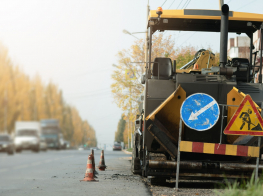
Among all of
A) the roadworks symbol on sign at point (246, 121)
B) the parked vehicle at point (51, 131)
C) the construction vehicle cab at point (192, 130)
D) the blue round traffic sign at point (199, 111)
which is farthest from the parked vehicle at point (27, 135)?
the roadworks symbol on sign at point (246, 121)

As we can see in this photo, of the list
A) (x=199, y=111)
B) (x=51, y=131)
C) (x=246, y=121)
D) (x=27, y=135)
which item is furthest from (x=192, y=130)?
(x=51, y=131)

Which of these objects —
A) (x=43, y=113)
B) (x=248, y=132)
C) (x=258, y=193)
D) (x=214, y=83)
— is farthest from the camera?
(x=43, y=113)

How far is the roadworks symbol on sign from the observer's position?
789 centimetres

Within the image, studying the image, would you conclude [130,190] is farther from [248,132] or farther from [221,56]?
[221,56]

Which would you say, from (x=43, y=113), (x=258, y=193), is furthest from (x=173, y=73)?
(x=43, y=113)

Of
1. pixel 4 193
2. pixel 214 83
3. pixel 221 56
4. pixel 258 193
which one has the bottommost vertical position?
pixel 4 193

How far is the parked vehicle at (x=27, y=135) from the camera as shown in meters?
16.9

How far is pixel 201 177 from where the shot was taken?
881cm

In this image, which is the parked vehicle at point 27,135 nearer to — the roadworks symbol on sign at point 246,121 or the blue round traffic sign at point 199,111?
the blue round traffic sign at point 199,111

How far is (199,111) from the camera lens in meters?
8.25

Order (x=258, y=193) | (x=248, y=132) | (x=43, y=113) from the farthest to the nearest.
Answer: (x=43, y=113) < (x=248, y=132) < (x=258, y=193)

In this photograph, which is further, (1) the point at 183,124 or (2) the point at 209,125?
(1) the point at 183,124

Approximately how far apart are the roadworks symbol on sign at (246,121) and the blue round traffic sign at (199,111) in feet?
1.20

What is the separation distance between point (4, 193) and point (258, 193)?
5.39 meters
